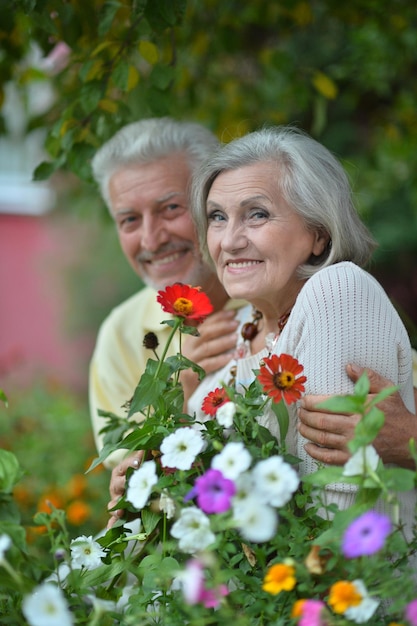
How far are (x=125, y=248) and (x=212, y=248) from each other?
0.78 meters

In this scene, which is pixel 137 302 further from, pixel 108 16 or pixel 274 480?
pixel 274 480

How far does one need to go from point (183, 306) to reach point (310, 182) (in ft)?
1.77

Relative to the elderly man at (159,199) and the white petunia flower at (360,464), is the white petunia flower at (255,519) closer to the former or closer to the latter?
the white petunia flower at (360,464)

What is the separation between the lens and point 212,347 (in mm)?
2514

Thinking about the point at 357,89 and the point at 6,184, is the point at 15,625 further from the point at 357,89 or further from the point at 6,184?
the point at 6,184

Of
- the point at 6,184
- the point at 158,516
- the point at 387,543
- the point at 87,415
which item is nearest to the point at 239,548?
the point at 158,516

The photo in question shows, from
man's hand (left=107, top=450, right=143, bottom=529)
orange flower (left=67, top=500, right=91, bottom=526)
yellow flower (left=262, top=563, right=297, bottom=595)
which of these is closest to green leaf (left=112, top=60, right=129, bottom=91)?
man's hand (left=107, top=450, right=143, bottom=529)

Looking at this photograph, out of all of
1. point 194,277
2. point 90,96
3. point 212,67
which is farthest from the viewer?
point 212,67

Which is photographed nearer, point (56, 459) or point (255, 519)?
point (255, 519)

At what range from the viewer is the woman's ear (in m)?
2.09

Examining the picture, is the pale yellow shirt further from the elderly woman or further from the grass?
the elderly woman

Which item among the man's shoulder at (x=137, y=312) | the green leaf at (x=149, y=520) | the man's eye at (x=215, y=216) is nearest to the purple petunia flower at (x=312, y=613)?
the green leaf at (x=149, y=520)

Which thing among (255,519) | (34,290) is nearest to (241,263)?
(255,519)

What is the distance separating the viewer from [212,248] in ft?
7.07
